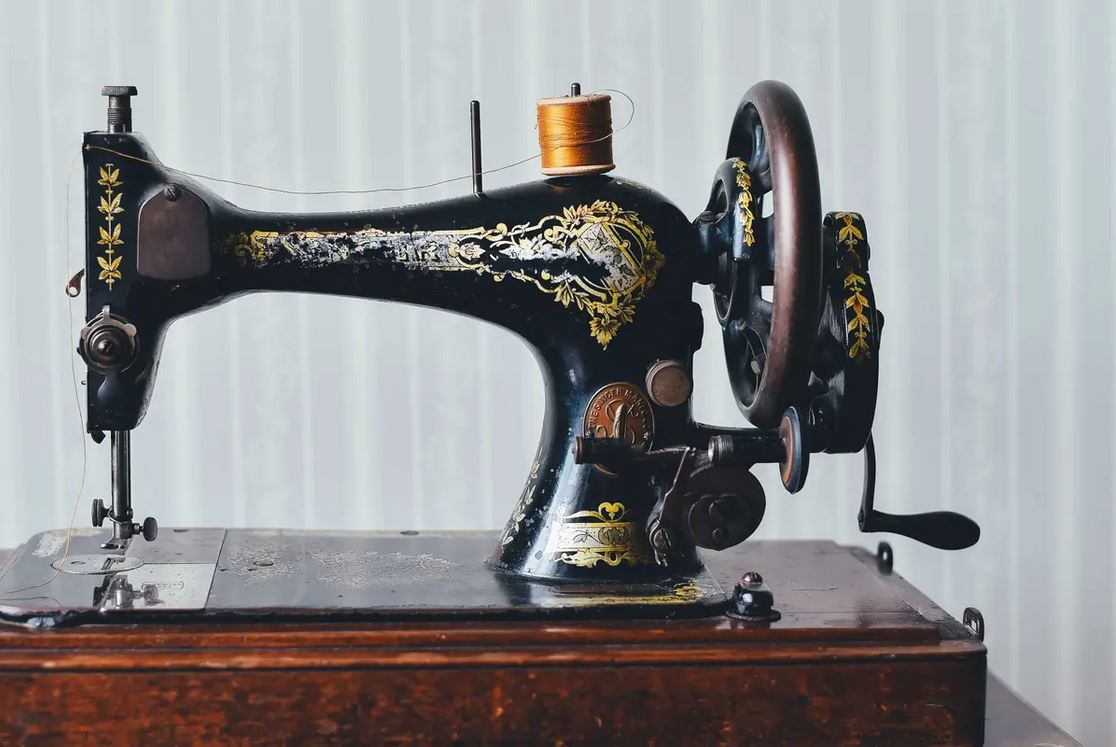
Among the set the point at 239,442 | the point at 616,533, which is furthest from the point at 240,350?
the point at 616,533

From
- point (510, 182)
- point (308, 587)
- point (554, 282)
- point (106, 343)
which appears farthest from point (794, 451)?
point (510, 182)

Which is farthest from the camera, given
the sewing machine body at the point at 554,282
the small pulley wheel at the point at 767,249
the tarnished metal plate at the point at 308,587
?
the sewing machine body at the point at 554,282

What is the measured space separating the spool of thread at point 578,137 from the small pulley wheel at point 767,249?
14cm

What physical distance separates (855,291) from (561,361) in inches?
13.6

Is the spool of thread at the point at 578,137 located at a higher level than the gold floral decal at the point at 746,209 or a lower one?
higher

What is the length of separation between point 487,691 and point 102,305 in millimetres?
582

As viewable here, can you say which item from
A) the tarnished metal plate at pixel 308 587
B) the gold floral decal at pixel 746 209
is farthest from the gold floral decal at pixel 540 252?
the tarnished metal plate at pixel 308 587

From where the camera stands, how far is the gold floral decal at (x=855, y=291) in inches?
62.9

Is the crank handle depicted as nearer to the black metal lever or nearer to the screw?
the black metal lever

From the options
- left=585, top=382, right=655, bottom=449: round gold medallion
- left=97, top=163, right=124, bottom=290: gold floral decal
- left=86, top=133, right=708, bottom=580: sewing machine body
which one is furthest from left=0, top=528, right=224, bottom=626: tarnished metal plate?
left=585, top=382, right=655, bottom=449: round gold medallion

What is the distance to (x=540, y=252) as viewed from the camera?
171cm

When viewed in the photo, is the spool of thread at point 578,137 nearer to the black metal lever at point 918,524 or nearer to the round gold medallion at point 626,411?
the round gold medallion at point 626,411

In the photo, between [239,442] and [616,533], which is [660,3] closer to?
[239,442]

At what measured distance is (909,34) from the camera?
2656 millimetres
